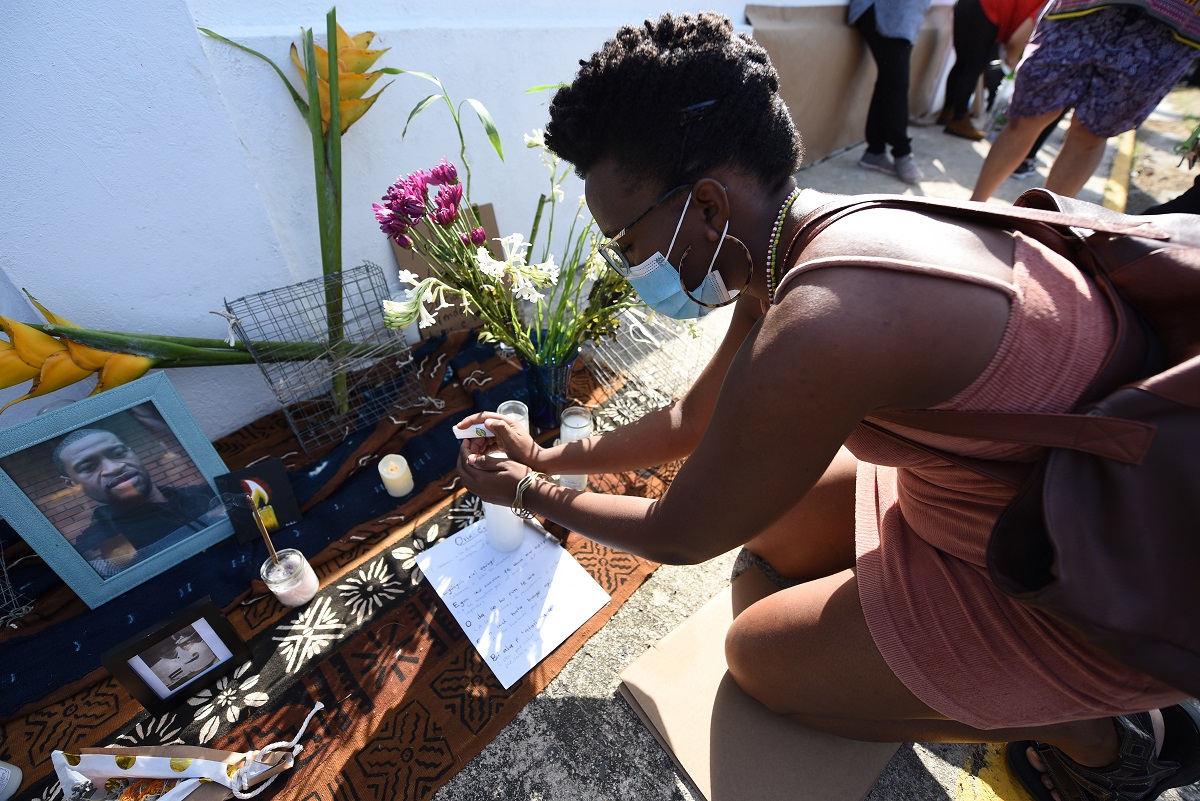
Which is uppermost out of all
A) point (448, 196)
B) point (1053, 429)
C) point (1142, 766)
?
point (448, 196)

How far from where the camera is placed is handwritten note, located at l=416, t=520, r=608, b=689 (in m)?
1.58

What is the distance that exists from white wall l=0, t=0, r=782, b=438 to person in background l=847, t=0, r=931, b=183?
3.43 m

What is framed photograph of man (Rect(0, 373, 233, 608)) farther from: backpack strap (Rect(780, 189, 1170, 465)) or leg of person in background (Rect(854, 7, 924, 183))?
leg of person in background (Rect(854, 7, 924, 183))

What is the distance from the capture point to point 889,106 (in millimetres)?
4609

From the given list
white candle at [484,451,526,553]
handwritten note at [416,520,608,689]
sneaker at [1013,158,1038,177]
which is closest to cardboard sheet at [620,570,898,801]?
handwritten note at [416,520,608,689]

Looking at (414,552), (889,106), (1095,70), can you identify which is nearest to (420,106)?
(414,552)

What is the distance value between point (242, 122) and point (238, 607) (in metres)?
1.72

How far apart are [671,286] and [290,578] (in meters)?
1.44

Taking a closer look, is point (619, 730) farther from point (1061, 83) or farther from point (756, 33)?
point (756, 33)

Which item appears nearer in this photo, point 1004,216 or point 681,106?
point 1004,216

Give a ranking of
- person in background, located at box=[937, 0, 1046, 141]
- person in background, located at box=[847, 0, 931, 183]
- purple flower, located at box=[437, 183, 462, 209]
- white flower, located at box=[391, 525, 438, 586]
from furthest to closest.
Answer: person in background, located at box=[937, 0, 1046, 141] < person in background, located at box=[847, 0, 931, 183] < white flower, located at box=[391, 525, 438, 586] < purple flower, located at box=[437, 183, 462, 209]

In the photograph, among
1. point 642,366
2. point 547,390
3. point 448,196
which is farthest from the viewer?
point 642,366

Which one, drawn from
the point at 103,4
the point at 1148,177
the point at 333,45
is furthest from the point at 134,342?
the point at 1148,177

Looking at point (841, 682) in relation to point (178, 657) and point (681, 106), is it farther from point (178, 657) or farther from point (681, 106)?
point (178, 657)
